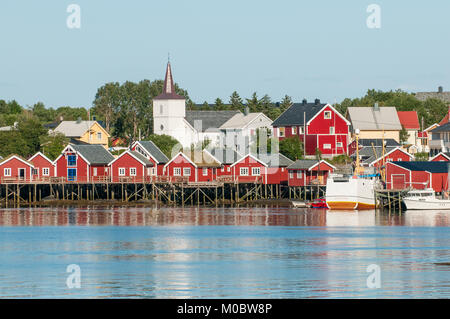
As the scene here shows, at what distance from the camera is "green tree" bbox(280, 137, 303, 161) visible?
111775 millimetres

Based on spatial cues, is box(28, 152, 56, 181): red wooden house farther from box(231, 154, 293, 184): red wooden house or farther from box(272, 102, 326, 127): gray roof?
box(272, 102, 326, 127): gray roof

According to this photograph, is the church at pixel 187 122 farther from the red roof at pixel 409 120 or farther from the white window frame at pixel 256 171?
the white window frame at pixel 256 171

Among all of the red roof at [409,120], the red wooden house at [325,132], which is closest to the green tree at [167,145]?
the red wooden house at [325,132]

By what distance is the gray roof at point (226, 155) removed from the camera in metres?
105

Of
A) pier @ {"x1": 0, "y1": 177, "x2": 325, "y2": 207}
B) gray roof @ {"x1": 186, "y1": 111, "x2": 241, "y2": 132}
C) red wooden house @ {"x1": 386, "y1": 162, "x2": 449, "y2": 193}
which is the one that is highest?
gray roof @ {"x1": 186, "y1": 111, "x2": 241, "y2": 132}

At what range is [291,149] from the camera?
111938 millimetres

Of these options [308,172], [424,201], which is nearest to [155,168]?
[308,172]

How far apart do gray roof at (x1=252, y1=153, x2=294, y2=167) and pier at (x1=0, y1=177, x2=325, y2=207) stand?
85.1 inches

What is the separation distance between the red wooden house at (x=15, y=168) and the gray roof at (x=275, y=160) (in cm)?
2348

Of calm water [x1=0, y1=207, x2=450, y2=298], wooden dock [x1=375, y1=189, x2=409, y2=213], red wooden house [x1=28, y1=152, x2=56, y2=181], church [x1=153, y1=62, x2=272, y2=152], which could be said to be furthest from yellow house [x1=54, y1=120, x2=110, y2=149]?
wooden dock [x1=375, y1=189, x2=409, y2=213]

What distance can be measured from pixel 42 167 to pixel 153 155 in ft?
38.1

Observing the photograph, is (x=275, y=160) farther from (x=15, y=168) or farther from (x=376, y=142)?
(x=15, y=168)

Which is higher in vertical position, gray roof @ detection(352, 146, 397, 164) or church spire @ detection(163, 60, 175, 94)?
church spire @ detection(163, 60, 175, 94)
